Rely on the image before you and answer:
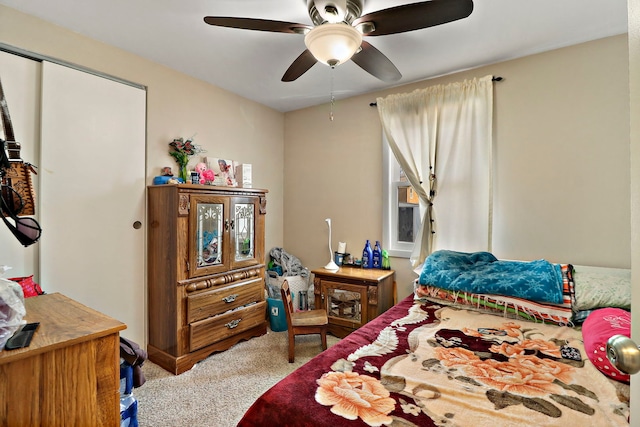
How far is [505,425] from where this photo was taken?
40.8 inches

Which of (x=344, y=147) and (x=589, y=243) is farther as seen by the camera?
(x=344, y=147)

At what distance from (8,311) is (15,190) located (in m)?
0.45

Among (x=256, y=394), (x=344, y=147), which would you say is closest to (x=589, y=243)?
(x=344, y=147)

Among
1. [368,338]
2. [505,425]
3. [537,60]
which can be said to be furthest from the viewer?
[537,60]

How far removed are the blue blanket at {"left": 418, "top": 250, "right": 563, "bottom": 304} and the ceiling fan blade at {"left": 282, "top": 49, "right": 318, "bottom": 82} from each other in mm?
1795

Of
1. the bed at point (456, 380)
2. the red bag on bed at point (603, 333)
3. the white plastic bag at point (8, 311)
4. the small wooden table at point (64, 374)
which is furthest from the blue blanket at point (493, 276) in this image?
the white plastic bag at point (8, 311)

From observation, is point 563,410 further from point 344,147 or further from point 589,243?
point 344,147

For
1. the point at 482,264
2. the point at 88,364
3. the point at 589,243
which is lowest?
the point at 88,364

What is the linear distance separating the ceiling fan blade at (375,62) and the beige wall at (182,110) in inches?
70.6

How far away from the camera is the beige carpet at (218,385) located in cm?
190

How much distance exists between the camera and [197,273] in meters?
2.54

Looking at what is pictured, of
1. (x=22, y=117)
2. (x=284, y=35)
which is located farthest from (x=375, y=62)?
(x=22, y=117)

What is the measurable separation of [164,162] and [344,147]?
1.92 meters

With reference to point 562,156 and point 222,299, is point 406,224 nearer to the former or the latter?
point 562,156
